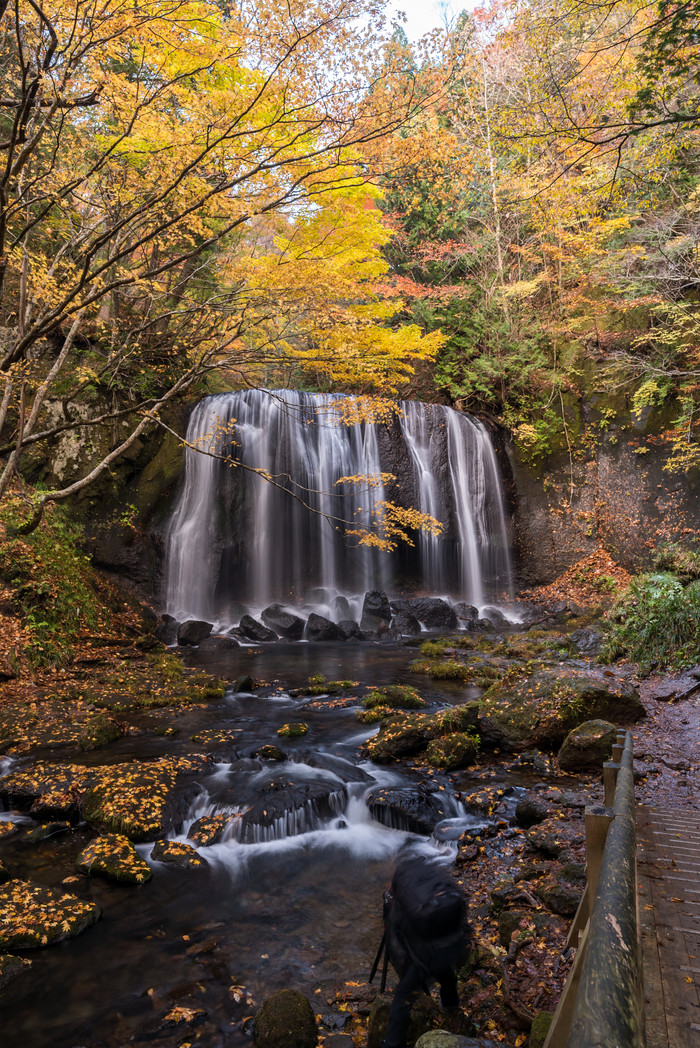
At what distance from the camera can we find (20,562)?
32.9 feet

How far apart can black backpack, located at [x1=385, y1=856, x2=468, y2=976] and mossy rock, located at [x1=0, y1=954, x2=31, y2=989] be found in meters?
2.42

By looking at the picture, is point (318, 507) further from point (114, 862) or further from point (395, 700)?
point (114, 862)

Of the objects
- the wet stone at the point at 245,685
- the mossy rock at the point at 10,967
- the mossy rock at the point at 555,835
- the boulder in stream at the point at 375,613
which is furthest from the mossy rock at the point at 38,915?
the boulder in stream at the point at 375,613

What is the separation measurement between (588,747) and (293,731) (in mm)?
3628

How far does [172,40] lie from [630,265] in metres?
13.5

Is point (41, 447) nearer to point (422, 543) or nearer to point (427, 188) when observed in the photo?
point (422, 543)

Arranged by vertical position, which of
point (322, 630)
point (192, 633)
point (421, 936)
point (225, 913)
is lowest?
point (225, 913)

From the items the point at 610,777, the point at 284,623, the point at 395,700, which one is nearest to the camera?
the point at 610,777

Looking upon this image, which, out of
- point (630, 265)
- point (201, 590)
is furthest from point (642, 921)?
point (630, 265)

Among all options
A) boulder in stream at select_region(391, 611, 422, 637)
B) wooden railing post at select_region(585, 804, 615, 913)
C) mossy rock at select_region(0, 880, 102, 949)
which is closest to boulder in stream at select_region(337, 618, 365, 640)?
boulder in stream at select_region(391, 611, 422, 637)

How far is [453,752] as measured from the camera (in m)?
6.14

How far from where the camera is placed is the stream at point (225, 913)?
3.17 metres

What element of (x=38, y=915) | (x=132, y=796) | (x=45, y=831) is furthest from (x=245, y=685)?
(x=38, y=915)

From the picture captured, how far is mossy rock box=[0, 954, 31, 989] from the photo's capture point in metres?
3.34
